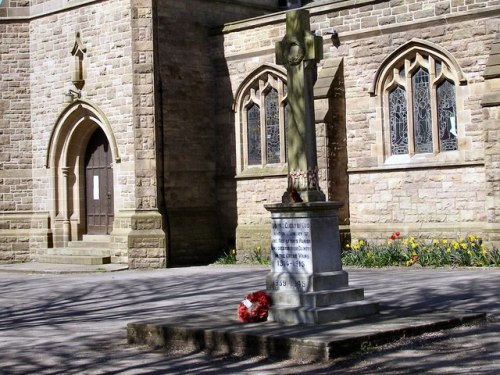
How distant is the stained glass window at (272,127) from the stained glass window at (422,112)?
141 inches

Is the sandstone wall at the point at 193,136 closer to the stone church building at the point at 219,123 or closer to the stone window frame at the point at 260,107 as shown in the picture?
the stone church building at the point at 219,123

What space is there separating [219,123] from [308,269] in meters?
12.2

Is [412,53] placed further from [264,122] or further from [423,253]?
[423,253]

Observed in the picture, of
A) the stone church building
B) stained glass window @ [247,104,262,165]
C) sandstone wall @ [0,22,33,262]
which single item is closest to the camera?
the stone church building

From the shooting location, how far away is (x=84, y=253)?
21.2 meters

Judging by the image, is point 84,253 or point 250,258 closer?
point 250,258

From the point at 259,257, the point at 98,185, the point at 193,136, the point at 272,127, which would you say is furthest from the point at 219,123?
the point at 259,257

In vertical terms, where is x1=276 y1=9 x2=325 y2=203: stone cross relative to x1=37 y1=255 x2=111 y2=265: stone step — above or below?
above

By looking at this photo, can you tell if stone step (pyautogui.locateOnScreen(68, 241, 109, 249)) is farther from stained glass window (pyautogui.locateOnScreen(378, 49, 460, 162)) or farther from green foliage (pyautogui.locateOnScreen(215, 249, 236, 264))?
stained glass window (pyautogui.locateOnScreen(378, 49, 460, 162))

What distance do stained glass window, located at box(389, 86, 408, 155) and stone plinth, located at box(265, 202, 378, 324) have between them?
29.5 feet

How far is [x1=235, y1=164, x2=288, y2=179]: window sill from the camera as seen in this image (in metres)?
20.4

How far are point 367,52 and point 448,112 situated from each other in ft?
7.37

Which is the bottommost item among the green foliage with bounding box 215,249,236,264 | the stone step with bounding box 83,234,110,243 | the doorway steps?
the green foliage with bounding box 215,249,236,264

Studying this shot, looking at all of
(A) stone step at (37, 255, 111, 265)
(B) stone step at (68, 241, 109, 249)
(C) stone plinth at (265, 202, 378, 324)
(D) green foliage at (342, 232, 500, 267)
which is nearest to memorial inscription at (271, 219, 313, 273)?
(C) stone plinth at (265, 202, 378, 324)
